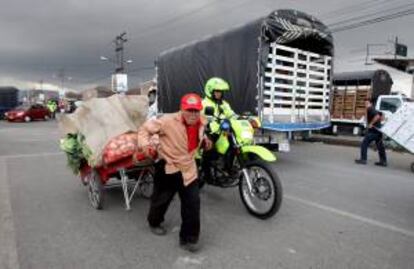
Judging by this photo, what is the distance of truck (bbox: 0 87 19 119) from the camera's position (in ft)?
129

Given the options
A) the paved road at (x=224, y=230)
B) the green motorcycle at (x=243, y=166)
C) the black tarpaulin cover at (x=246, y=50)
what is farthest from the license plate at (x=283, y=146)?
the green motorcycle at (x=243, y=166)

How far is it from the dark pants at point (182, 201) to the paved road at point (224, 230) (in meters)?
0.20

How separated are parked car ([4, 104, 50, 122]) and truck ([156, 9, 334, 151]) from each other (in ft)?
93.3

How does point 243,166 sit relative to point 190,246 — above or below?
above

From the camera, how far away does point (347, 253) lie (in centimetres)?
407

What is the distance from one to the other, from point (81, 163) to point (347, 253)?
4.10 meters

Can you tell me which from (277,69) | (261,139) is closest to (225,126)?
(261,139)

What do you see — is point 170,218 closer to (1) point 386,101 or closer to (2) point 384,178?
(2) point 384,178

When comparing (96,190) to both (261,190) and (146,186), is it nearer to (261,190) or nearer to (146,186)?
(146,186)

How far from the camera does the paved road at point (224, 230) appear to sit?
390 centimetres

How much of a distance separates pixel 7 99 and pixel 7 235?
40.4 meters

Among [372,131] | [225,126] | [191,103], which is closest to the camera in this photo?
[191,103]

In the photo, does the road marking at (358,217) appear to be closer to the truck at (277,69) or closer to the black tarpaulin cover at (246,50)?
the truck at (277,69)

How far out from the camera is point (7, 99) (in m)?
40.4
